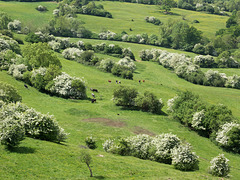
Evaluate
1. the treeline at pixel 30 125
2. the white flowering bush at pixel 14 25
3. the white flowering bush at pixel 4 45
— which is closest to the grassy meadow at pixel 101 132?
the treeline at pixel 30 125

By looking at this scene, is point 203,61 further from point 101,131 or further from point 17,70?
point 101,131

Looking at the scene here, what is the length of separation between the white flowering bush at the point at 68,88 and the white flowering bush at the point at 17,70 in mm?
11994

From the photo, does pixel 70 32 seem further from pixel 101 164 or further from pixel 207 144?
pixel 101 164

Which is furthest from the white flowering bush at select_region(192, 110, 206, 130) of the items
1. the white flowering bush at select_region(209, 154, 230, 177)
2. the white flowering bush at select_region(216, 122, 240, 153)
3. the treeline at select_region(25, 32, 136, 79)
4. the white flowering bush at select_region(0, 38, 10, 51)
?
the white flowering bush at select_region(0, 38, 10, 51)

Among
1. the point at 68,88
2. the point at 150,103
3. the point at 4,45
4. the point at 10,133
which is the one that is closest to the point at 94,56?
the point at 4,45

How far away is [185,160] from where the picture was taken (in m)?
40.7

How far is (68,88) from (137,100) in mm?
20955

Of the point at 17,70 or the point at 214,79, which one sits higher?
the point at 17,70

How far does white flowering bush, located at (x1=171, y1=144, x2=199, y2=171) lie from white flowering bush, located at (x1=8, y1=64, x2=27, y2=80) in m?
59.2

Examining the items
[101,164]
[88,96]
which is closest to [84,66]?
[88,96]

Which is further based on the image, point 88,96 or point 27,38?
point 27,38

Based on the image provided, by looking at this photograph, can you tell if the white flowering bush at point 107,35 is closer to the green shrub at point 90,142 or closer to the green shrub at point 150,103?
the green shrub at point 150,103

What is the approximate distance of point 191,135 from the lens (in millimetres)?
63188

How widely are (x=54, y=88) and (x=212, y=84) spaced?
242ft
